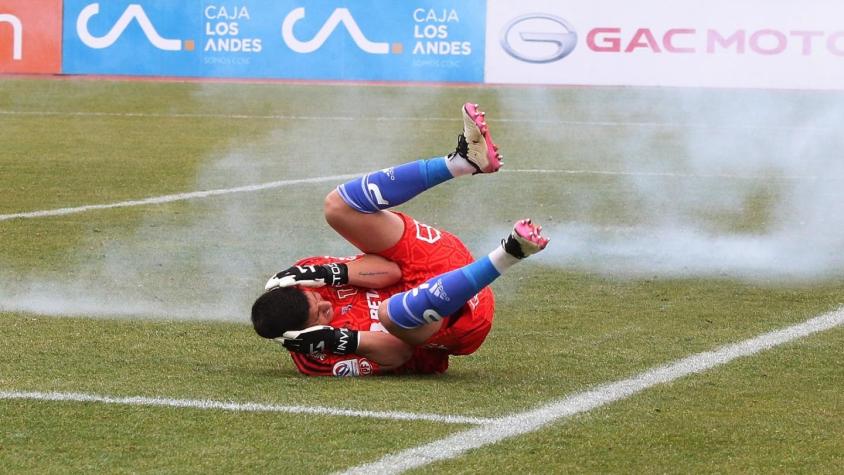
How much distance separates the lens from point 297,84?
21.8 m

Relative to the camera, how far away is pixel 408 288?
6.14m

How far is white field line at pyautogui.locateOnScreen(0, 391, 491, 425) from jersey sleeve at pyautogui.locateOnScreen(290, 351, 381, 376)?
577 millimetres

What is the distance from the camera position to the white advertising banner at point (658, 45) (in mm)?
18781

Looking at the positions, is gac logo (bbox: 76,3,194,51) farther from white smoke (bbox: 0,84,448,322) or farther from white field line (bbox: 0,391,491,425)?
white field line (bbox: 0,391,491,425)

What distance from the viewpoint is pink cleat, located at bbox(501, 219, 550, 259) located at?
5.36m

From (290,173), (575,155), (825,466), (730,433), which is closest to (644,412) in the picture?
(730,433)

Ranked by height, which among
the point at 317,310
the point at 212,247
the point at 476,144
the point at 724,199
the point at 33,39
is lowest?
the point at 212,247

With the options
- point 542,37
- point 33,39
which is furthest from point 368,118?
point 33,39

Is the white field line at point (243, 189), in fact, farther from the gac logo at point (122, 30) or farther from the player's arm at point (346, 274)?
the gac logo at point (122, 30)

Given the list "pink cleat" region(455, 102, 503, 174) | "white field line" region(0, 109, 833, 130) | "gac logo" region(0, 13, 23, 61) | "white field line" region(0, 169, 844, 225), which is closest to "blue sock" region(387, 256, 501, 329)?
"pink cleat" region(455, 102, 503, 174)

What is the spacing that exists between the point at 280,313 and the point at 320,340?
19 cm

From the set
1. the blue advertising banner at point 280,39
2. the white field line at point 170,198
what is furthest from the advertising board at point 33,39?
the white field line at point 170,198

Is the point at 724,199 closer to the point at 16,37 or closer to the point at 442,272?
the point at 442,272

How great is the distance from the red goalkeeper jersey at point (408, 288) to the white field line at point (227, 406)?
0.61 m
